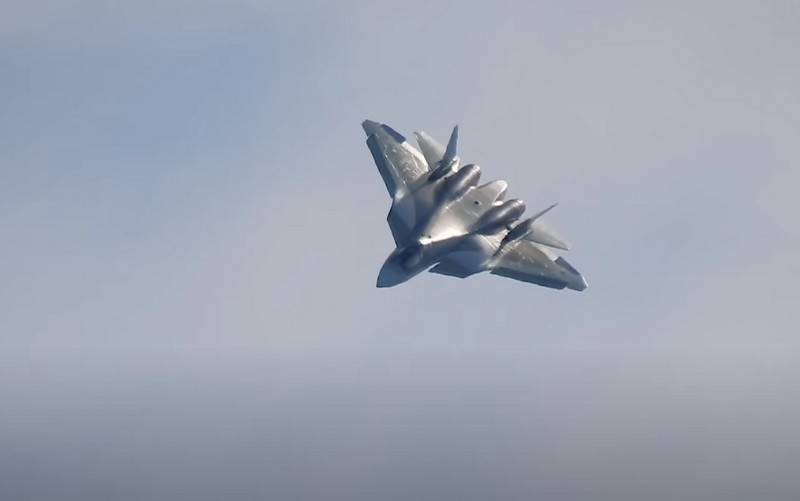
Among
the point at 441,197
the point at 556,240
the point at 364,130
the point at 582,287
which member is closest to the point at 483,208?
the point at 441,197

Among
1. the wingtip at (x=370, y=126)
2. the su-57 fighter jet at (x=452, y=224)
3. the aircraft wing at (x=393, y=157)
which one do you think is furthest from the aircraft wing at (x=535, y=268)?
the wingtip at (x=370, y=126)

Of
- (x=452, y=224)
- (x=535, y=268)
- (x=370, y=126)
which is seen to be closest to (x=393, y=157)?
(x=370, y=126)

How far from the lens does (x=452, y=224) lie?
43750mm

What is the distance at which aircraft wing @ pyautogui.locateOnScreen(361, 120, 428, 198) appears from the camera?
49.7 meters

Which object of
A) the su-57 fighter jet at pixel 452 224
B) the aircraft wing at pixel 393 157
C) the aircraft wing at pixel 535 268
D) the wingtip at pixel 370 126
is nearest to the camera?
the su-57 fighter jet at pixel 452 224

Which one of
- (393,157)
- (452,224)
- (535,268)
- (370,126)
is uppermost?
(370,126)

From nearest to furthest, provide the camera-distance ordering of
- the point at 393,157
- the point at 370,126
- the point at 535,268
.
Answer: the point at 535,268
the point at 393,157
the point at 370,126

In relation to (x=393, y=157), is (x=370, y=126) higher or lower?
higher

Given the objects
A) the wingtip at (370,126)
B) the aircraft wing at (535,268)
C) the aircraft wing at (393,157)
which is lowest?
the aircraft wing at (535,268)

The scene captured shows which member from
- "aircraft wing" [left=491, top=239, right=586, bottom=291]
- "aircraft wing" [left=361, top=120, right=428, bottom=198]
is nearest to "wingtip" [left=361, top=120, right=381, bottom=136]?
"aircraft wing" [left=361, top=120, right=428, bottom=198]

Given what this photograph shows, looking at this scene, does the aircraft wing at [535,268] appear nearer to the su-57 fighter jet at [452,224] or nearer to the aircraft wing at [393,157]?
the su-57 fighter jet at [452,224]

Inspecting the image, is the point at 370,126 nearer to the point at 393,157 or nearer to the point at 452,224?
the point at 393,157

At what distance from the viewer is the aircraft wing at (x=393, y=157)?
163ft

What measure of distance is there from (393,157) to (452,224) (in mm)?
11979
